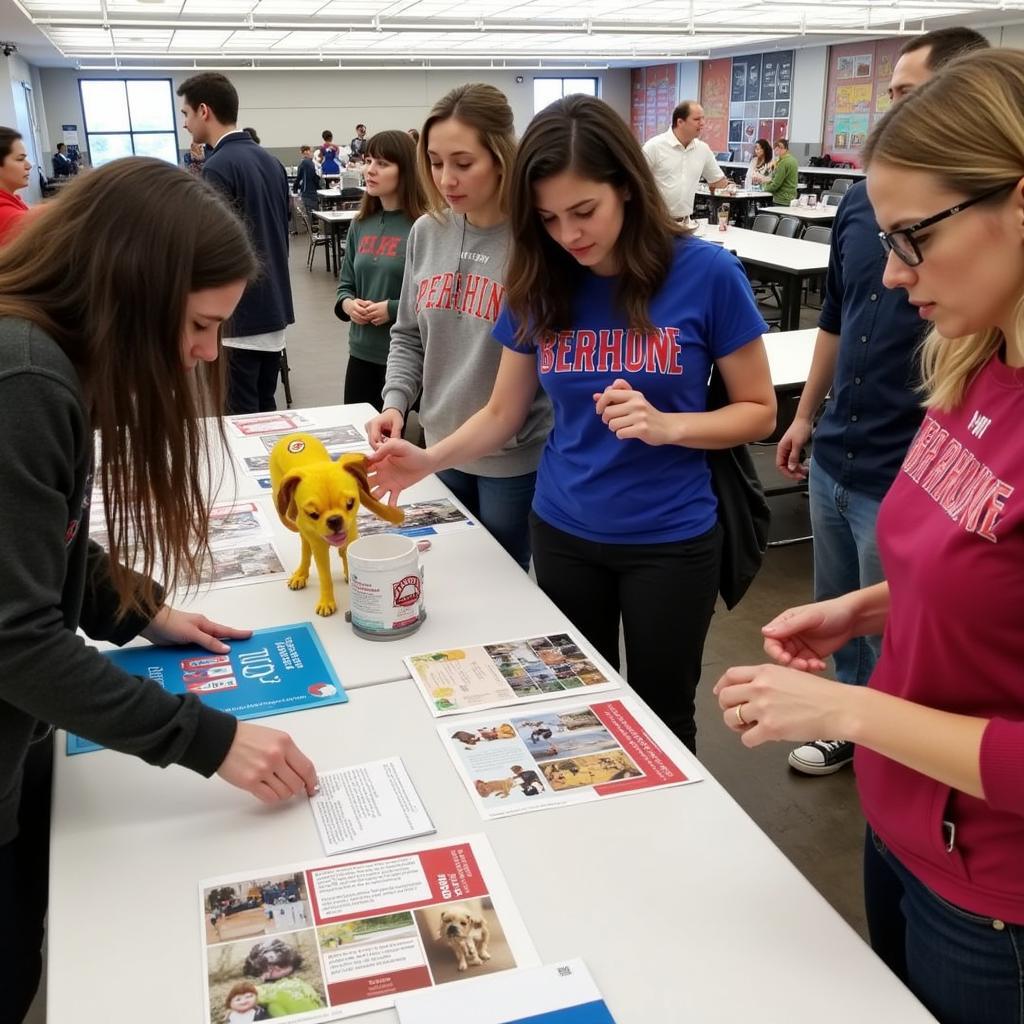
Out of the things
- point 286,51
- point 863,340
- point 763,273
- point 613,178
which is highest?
point 286,51

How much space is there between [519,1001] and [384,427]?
4.27ft

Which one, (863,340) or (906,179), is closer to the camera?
(906,179)

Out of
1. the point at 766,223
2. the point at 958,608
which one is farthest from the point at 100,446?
the point at 766,223

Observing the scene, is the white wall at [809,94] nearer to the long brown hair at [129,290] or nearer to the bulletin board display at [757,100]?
the bulletin board display at [757,100]

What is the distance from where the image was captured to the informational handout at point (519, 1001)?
82 cm

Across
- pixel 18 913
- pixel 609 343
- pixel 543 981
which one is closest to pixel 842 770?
pixel 609 343

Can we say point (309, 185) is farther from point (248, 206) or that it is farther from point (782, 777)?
point (782, 777)

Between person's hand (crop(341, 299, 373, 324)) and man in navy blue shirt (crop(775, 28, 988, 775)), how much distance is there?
156 centimetres

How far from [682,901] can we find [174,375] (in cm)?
77

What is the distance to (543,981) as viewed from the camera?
0.86 meters

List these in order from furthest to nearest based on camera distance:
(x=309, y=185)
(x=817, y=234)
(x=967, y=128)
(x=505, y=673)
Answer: (x=309, y=185), (x=817, y=234), (x=505, y=673), (x=967, y=128)

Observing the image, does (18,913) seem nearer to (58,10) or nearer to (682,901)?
(682,901)

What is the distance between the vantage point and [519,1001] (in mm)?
842

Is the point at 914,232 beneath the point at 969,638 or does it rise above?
above
